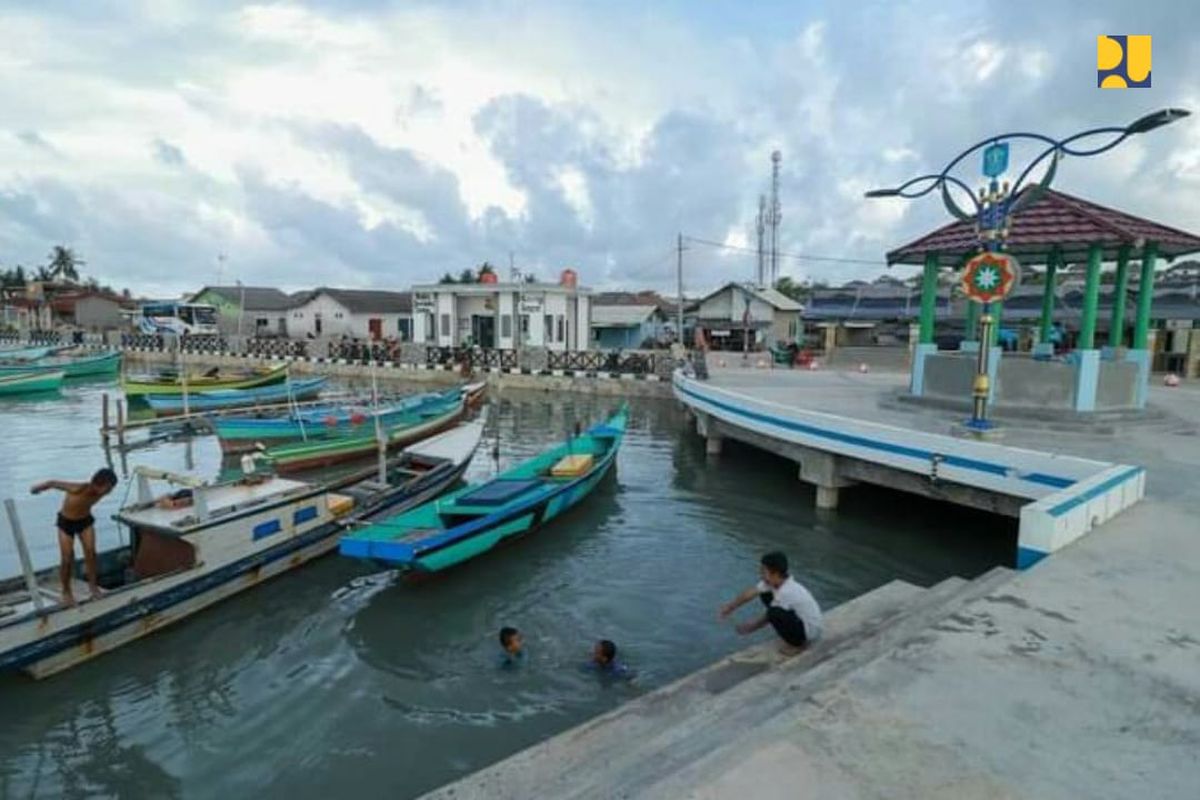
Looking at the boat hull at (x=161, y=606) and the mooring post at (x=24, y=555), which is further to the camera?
the boat hull at (x=161, y=606)

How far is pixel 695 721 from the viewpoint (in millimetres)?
4504

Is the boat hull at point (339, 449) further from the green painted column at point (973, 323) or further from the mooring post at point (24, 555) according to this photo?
the green painted column at point (973, 323)

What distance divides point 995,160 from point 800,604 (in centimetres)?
869

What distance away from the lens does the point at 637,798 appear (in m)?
3.26

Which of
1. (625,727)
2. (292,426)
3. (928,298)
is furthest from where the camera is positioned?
(292,426)

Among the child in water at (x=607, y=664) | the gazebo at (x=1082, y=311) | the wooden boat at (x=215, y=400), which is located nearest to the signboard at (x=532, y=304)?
the wooden boat at (x=215, y=400)

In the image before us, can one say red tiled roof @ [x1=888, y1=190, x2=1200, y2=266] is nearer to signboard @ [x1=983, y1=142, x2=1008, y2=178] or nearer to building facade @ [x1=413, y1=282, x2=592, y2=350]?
signboard @ [x1=983, y1=142, x2=1008, y2=178]

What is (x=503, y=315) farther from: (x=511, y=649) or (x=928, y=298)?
(x=511, y=649)

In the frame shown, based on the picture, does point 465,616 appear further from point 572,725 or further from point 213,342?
point 213,342

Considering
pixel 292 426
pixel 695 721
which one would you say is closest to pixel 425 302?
pixel 292 426

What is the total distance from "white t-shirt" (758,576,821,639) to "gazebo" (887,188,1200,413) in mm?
8743

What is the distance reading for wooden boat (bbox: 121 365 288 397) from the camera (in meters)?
25.4

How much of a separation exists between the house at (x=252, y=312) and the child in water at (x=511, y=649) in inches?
2079

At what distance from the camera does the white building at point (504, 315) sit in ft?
118
